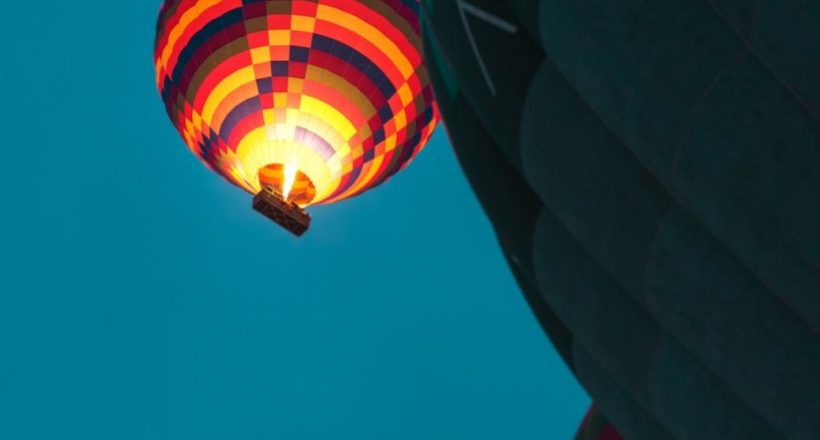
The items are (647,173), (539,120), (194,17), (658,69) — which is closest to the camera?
(658,69)

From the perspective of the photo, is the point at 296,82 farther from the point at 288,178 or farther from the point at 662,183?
the point at 662,183

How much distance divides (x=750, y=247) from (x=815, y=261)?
22 centimetres

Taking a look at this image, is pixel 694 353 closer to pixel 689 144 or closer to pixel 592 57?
pixel 689 144

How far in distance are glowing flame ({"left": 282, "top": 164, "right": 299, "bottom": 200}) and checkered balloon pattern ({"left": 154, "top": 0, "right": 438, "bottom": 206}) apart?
21 millimetres

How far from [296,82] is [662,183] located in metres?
11.0

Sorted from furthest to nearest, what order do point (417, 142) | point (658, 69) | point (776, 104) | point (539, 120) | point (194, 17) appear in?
point (417, 142)
point (194, 17)
point (539, 120)
point (658, 69)
point (776, 104)

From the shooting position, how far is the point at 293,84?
14.9m

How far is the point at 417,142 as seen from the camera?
1616cm

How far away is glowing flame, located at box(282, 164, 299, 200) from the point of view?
15297 mm

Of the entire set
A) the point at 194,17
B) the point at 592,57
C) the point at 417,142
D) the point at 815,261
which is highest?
the point at 194,17

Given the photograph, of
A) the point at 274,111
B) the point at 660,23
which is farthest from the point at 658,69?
the point at 274,111

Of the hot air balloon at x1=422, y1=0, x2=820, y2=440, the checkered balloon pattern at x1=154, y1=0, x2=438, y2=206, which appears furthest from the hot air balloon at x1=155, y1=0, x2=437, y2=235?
the hot air balloon at x1=422, y1=0, x2=820, y2=440

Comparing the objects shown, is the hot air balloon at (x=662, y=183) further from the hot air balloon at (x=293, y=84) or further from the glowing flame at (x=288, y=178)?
the glowing flame at (x=288, y=178)

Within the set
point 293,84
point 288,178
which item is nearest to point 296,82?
point 293,84
